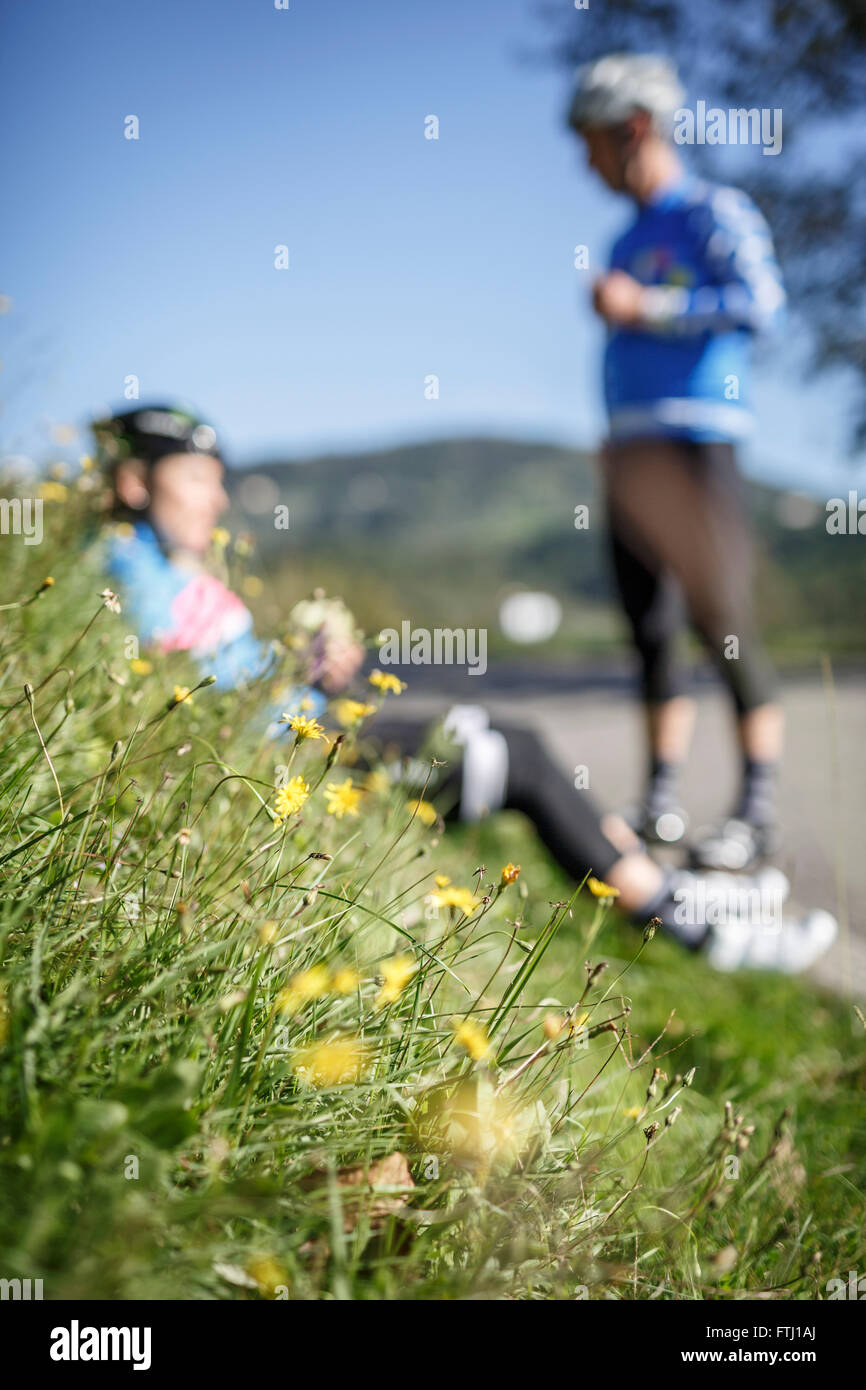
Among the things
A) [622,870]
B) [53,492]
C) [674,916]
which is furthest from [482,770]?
[53,492]

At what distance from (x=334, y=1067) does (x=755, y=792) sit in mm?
2507

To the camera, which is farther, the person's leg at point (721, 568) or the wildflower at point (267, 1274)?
the person's leg at point (721, 568)

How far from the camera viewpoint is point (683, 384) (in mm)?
2986

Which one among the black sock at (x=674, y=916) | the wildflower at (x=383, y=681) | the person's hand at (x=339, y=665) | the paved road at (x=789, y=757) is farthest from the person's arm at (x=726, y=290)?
the wildflower at (x=383, y=681)

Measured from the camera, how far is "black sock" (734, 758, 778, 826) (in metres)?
3.00

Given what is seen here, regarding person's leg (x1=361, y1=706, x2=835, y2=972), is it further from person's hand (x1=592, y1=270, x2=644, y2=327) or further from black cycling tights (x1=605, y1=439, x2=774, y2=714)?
person's hand (x1=592, y1=270, x2=644, y2=327)

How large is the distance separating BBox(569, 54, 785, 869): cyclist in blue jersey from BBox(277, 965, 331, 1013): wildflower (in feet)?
7.30

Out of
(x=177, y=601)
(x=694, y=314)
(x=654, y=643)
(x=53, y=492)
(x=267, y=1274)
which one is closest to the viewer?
(x=267, y=1274)

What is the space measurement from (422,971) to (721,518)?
2.44 m

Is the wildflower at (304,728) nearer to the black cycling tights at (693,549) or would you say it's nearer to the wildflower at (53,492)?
the wildflower at (53,492)

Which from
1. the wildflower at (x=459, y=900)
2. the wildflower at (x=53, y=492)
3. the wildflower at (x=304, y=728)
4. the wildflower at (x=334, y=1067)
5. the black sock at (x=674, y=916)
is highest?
the wildflower at (x=53, y=492)

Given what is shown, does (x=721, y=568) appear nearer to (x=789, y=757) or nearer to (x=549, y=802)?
(x=549, y=802)

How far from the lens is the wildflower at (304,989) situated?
0.75 meters

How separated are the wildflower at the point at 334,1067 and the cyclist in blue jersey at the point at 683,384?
87.3 inches
